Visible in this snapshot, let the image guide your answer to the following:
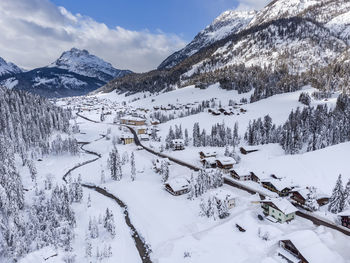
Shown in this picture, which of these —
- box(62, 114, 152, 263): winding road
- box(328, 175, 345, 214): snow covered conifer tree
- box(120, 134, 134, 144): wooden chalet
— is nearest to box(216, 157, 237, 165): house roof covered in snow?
box(328, 175, 345, 214): snow covered conifer tree

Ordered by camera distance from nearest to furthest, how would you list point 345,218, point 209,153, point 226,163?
1. point 345,218
2. point 226,163
3. point 209,153

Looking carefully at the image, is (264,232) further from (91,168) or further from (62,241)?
(91,168)

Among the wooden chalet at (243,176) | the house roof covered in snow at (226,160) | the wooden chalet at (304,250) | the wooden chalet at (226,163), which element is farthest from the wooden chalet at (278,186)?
the wooden chalet at (304,250)

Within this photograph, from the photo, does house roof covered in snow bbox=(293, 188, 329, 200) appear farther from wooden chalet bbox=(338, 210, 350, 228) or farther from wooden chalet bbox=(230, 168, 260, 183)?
wooden chalet bbox=(230, 168, 260, 183)

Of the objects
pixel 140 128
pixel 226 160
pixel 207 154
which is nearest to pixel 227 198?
pixel 226 160

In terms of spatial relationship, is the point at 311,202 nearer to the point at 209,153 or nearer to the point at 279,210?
the point at 279,210

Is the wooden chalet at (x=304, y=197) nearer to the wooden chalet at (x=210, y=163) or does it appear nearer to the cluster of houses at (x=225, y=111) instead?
the wooden chalet at (x=210, y=163)
